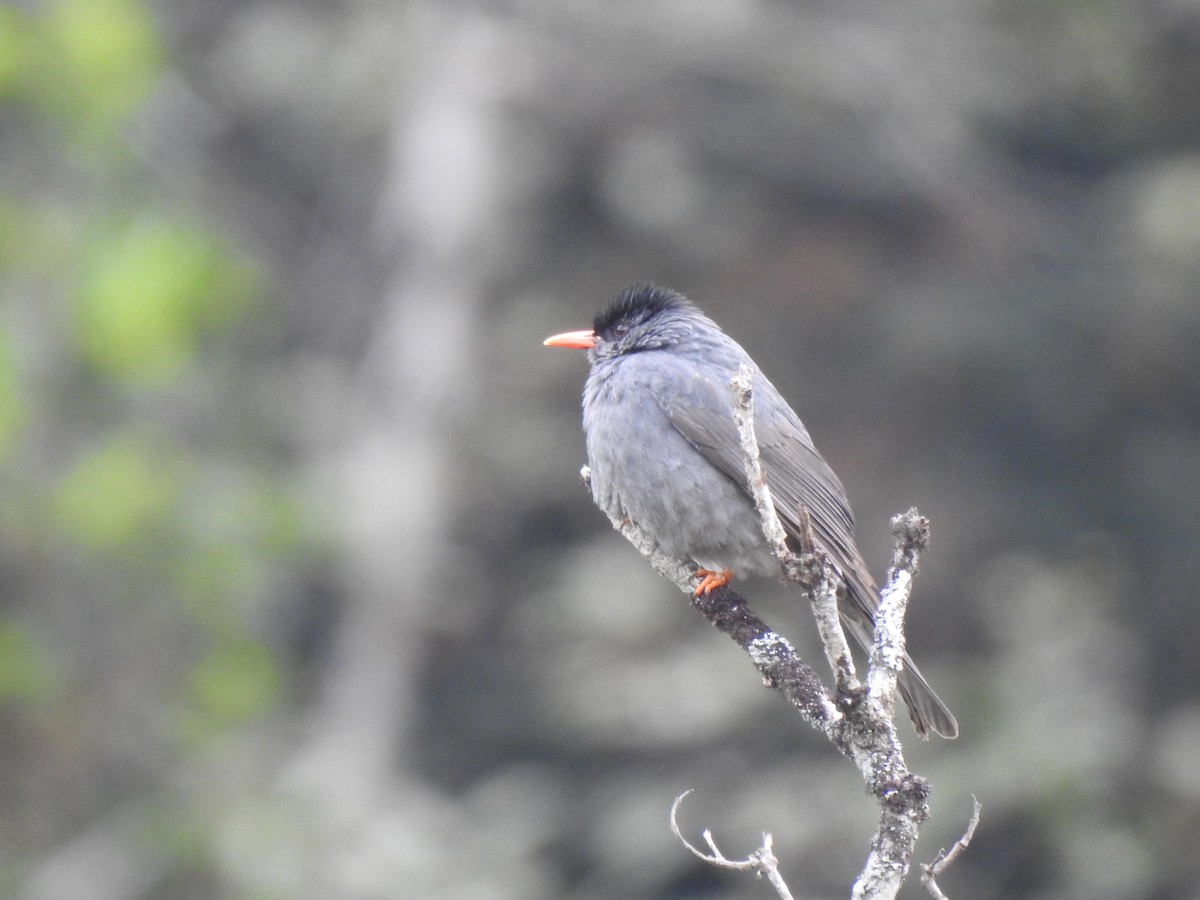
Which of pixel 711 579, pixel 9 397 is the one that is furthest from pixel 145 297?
pixel 711 579

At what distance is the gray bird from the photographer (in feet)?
15.8

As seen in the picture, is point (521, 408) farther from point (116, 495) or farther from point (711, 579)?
→ point (711, 579)

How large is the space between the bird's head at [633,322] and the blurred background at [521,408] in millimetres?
3891

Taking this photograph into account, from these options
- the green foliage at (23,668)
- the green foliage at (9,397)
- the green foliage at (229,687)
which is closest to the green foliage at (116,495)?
the green foliage at (9,397)

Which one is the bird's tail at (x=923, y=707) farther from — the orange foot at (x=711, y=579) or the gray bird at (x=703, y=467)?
the orange foot at (x=711, y=579)

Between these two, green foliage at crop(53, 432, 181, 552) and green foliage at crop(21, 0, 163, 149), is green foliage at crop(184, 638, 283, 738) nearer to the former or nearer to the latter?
green foliage at crop(53, 432, 181, 552)

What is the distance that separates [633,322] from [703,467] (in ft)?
3.28

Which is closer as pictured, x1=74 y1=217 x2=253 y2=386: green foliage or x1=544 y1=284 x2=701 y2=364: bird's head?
x1=544 y1=284 x2=701 y2=364: bird's head

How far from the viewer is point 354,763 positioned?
414 inches

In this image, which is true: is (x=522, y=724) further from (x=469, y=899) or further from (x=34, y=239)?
(x=34, y=239)

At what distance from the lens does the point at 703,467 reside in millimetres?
4914

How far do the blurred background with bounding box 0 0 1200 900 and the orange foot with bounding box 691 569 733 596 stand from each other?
405cm

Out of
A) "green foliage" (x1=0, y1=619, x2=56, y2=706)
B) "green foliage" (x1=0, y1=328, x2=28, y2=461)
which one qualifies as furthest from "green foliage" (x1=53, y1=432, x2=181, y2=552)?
"green foliage" (x1=0, y1=619, x2=56, y2=706)

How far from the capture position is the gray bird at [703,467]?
4801 mm
